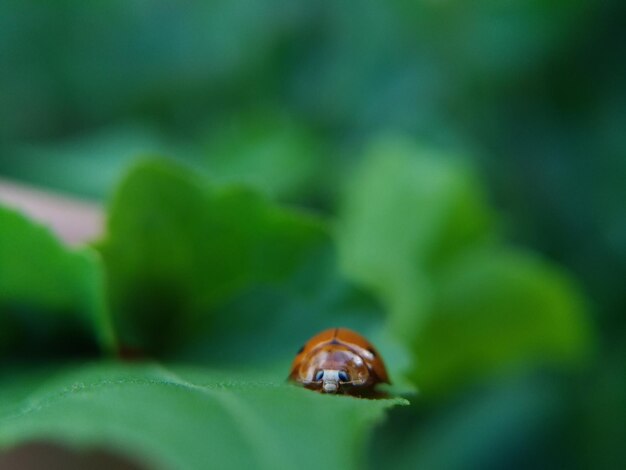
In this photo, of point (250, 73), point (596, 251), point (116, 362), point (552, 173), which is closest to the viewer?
point (116, 362)

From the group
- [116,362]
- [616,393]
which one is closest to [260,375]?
[116,362]

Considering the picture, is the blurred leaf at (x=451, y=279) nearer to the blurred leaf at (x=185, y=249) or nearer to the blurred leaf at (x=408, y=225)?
the blurred leaf at (x=408, y=225)

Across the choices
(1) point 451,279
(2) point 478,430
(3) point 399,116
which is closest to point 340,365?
(1) point 451,279

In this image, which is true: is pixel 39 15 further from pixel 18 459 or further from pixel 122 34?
pixel 18 459

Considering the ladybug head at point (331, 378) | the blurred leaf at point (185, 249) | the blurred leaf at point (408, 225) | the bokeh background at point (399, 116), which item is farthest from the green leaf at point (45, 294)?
the bokeh background at point (399, 116)

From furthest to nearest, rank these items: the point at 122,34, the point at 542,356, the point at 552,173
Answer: the point at 122,34, the point at 552,173, the point at 542,356

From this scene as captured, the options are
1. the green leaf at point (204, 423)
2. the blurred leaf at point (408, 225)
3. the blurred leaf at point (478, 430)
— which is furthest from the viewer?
the blurred leaf at point (478, 430)
